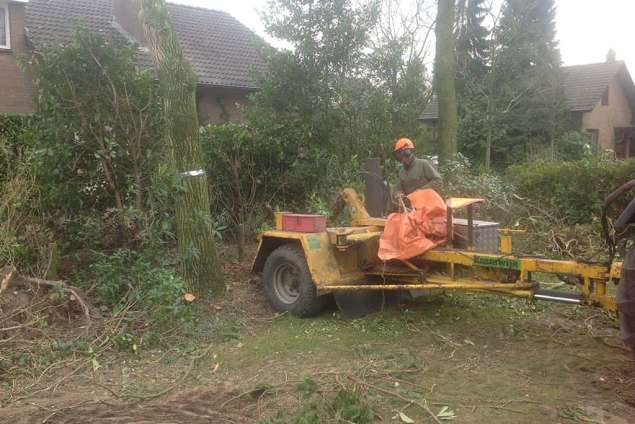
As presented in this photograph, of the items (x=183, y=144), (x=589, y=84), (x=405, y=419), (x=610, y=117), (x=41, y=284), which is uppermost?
(x=589, y=84)

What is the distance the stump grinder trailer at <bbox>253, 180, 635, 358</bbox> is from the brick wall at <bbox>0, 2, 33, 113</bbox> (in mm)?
13383

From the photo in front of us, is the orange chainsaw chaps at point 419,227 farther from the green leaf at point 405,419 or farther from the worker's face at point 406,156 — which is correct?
the green leaf at point 405,419

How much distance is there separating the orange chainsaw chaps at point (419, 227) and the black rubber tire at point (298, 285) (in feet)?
3.41

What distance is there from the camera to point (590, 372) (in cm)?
530

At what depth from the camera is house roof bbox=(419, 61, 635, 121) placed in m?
33.4

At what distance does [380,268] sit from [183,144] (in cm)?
278

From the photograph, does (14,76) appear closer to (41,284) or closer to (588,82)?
(41,284)

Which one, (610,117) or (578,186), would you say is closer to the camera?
(578,186)

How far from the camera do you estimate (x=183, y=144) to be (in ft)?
26.1

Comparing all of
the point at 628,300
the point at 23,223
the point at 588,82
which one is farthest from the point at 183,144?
the point at 588,82

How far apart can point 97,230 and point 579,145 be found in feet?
79.6

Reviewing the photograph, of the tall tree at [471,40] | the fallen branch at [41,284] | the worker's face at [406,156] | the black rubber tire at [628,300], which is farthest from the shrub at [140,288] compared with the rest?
the tall tree at [471,40]

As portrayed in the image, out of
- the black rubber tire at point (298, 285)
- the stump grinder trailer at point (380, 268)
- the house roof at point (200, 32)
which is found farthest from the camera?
the house roof at point (200, 32)

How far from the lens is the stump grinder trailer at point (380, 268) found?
5578 millimetres
